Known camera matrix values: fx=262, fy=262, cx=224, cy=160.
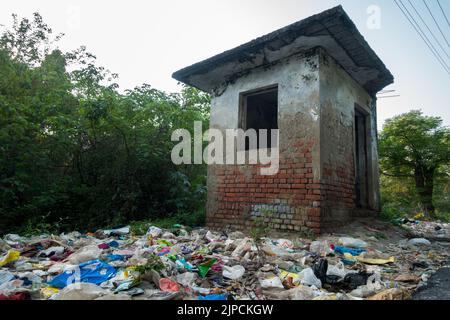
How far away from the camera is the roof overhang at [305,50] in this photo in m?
3.68

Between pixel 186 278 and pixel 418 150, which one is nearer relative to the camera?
pixel 186 278

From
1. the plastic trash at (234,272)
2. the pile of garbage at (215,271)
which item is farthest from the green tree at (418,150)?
the plastic trash at (234,272)

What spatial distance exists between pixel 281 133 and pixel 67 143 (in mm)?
4466

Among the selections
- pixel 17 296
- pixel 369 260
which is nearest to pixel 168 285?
pixel 17 296

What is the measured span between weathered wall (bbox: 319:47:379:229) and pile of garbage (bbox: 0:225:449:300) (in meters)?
0.76

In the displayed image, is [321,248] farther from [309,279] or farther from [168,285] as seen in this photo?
[168,285]

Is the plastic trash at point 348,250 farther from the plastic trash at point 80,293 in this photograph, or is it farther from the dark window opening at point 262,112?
the dark window opening at point 262,112

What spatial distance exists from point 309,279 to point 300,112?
8.78 feet

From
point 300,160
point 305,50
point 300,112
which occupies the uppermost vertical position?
point 305,50

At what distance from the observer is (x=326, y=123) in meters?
4.08

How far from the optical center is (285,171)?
416 centimetres

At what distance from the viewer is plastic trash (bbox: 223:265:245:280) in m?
2.25
